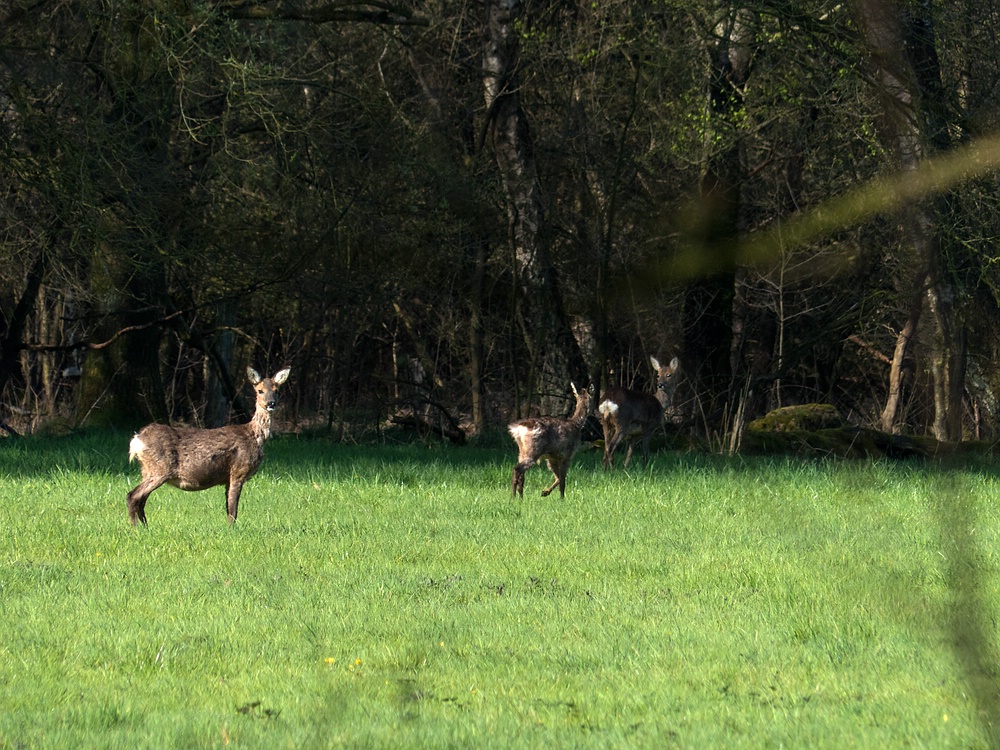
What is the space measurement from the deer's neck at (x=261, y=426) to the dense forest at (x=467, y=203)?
5796 mm

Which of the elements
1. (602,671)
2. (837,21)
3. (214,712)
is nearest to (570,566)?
(602,671)

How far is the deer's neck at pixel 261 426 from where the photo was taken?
1147 cm

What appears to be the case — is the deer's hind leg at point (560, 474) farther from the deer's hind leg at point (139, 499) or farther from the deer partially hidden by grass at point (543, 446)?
the deer's hind leg at point (139, 499)

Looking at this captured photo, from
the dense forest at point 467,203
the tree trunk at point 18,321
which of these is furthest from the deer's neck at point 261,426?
the tree trunk at point 18,321

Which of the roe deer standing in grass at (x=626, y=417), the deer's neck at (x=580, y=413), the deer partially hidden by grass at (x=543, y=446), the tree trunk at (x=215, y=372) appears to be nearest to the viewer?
the deer partially hidden by grass at (x=543, y=446)

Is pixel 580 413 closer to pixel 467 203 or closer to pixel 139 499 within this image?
pixel 139 499

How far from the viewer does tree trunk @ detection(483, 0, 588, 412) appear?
21.0 m

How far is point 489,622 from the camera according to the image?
758 centimetres

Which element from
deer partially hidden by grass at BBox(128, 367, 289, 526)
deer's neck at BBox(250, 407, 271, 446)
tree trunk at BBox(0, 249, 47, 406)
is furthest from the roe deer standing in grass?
tree trunk at BBox(0, 249, 47, 406)

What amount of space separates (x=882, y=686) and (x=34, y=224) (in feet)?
51.0

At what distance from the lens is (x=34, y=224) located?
19078 millimetres

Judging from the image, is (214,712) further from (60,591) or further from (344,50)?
(344,50)

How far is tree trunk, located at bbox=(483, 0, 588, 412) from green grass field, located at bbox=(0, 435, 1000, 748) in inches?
342

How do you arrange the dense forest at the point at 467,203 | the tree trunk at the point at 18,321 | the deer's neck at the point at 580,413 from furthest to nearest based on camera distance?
the tree trunk at the point at 18,321
the dense forest at the point at 467,203
the deer's neck at the point at 580,413
